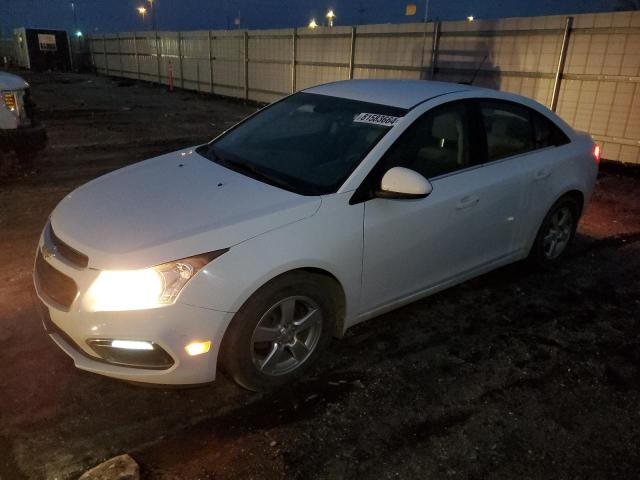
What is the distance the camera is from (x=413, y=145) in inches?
130

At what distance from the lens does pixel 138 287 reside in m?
2.43

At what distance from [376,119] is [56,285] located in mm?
2169

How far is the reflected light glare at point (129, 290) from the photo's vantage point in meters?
2.42

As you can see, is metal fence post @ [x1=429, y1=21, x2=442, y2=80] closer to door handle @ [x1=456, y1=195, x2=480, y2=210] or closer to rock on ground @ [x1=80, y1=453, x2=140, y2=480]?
door handle @ [x1=456, y1=195, x2=480, y2=210]

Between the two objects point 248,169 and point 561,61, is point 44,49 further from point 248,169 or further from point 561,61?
point 248,169

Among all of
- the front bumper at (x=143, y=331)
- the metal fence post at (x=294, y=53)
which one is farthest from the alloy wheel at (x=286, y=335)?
the metal fence post at (x=294, y=53)

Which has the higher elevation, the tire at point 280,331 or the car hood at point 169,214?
the car hood at point 169,214

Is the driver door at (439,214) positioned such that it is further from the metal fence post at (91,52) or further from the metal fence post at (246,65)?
the metal fence post at (91,52)

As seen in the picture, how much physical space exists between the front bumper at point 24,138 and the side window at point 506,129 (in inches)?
243

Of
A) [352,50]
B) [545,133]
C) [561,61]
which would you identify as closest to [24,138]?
[545,133]

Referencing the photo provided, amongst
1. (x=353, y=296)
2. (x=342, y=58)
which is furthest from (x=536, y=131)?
(x=342, y=58)

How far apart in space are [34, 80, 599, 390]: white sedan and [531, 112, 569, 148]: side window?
0.05ft

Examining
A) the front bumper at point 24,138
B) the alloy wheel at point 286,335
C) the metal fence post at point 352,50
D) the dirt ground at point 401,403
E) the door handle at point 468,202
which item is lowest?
the dirt ground at point 401,403

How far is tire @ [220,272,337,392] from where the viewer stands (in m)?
2.65
